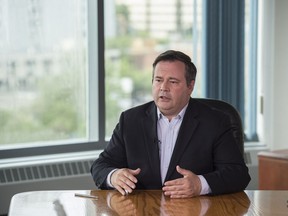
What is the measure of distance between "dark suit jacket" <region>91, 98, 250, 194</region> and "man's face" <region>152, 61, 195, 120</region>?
0.11 m

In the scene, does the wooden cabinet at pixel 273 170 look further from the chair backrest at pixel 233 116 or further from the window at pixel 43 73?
the window at pixel 43 73

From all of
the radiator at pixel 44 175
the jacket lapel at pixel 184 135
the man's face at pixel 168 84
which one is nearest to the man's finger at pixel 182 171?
the jacket lapel at pixel 184 135

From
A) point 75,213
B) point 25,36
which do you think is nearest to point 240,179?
point 75,213

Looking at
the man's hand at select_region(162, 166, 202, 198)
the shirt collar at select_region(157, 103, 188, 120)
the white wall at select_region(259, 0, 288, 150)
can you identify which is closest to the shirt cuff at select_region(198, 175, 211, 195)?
the man's hand at select_region(162, 166, 202, 198)

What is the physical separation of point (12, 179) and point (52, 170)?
12.3 inches

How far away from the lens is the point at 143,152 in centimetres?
294

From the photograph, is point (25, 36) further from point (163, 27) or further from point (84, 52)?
point (163, 27)

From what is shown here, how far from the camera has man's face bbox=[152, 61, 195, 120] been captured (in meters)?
2.91

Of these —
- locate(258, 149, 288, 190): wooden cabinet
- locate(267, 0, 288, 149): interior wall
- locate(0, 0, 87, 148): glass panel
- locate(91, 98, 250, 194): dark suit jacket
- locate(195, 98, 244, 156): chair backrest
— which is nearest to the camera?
locate(91, 98, 250, 194): dark suit jacket

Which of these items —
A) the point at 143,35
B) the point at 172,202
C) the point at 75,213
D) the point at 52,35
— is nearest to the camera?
the point at 75,213

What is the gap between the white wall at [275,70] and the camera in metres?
5.34

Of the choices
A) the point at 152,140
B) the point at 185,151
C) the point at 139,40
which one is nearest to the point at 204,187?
the point at 185,151

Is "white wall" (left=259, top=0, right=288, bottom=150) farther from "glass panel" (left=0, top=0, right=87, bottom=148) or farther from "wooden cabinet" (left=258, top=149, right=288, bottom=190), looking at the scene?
"glass panel" (left=0, top=0, right=87, bottom=148)

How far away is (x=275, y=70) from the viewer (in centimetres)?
539
